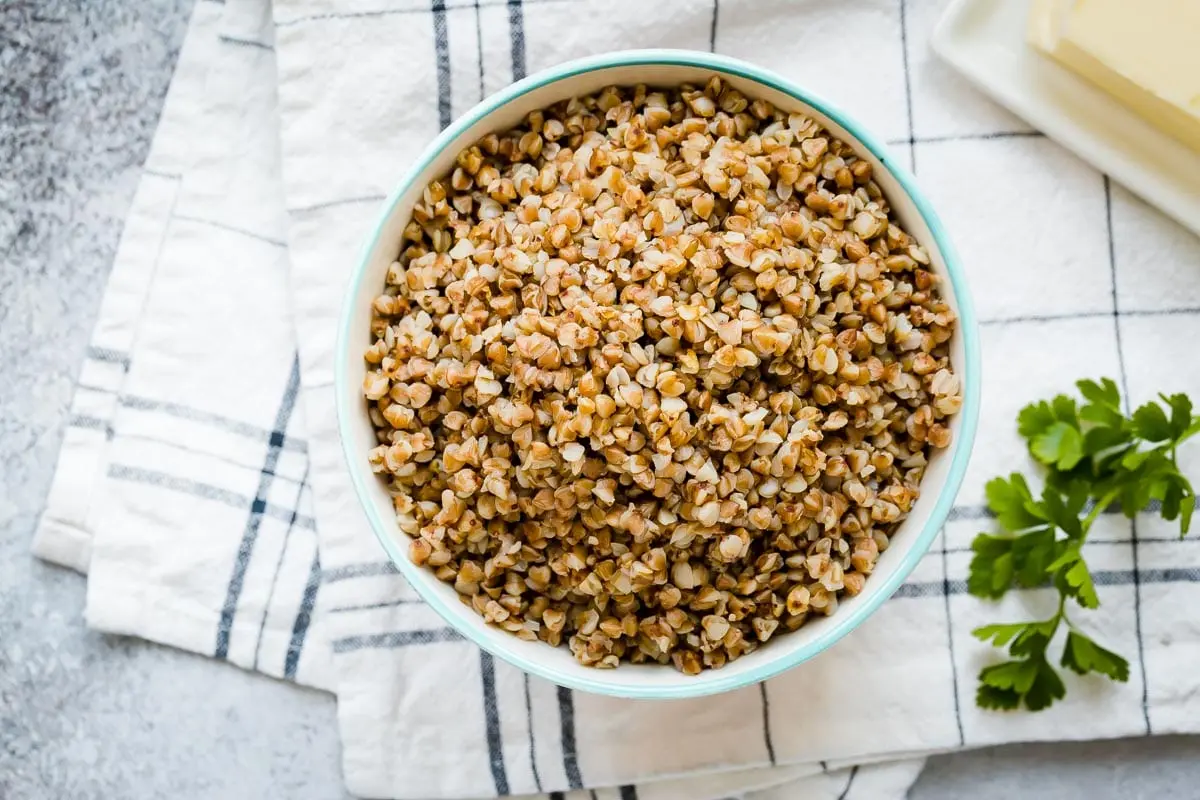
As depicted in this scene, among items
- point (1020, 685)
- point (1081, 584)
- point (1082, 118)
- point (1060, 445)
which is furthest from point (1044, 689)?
point (1082, 118)

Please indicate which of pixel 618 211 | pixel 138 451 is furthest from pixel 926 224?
pixel 138 451

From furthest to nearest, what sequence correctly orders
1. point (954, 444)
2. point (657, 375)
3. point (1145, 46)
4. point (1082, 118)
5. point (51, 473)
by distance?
1. point (51, 473)
2. point (1082, 118)
3. point (1145, 46)
4. point (954, 444)
5. point (657, 375)

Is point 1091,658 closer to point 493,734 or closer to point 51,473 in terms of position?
point 493,734

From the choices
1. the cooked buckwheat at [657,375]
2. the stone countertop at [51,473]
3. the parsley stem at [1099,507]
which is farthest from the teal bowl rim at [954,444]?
the stone countertop at [51,473]

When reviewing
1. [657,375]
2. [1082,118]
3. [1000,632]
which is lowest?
[1000,632]

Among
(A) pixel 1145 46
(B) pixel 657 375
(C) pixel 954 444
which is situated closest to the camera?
(B) pixel 657 375

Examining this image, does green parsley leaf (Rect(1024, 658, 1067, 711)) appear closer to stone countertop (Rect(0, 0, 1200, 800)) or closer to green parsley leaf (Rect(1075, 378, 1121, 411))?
green parsley leaf (Rect(1075, 378, 1121, 411))
